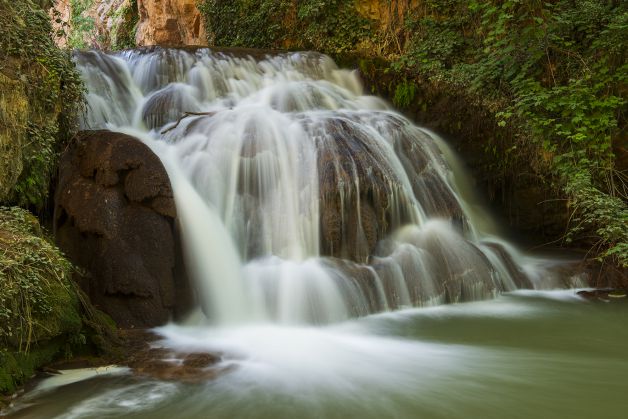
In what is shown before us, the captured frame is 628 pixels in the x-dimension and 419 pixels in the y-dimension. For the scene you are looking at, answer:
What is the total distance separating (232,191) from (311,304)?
1750mm

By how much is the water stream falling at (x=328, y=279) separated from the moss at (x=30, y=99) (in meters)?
1.37

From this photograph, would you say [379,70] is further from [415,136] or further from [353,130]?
[353,130]

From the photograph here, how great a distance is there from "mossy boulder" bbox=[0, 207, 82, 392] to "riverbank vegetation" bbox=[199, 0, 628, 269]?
230 inches

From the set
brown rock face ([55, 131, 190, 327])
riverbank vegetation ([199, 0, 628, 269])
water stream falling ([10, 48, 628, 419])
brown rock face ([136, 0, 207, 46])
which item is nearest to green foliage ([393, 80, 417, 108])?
riverbank vegetation ([199, 0, 628, 269])

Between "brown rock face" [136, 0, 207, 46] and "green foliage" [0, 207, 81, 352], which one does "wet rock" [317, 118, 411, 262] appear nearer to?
"green foliage" [0, 207, 81, 352]

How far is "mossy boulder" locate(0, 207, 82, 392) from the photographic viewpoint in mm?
3250

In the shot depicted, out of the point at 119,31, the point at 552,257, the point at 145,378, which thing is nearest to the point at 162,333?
the point at 145,378

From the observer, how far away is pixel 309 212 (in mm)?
6012

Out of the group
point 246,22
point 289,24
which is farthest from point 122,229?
point 246,22

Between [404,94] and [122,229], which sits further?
[404,94]

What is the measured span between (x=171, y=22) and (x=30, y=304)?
16432 millimetres

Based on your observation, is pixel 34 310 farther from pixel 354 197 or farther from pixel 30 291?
pixel 354 197

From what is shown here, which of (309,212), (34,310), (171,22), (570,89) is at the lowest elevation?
(34,310)

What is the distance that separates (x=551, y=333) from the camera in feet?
15.8
